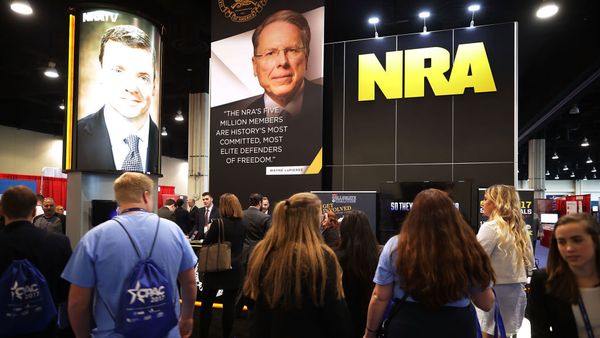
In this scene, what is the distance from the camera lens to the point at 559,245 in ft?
5.59

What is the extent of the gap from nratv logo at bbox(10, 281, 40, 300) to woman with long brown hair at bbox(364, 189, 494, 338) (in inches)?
67.0

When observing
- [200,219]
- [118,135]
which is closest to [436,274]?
[118,135]

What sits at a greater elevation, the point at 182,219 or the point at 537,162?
the point at 537,162

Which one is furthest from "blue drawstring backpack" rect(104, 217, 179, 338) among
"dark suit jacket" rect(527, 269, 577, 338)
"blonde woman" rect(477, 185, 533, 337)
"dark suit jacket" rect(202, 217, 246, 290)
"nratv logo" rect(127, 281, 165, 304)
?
"blonde woman" rect(477, 185, 533, 337)

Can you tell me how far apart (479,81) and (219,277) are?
4.73 metres

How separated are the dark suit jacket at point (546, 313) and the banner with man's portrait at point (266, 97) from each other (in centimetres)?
483

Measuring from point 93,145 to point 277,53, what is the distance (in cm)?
331

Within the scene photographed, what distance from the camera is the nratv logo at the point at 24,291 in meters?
2.14

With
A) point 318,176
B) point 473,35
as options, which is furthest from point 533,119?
point 318,176

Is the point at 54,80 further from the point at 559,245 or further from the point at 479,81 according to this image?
the point at 559,245

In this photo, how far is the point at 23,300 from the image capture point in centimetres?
215

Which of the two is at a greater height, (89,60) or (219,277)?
(89,60)

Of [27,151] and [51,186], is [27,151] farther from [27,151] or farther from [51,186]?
[51,186]

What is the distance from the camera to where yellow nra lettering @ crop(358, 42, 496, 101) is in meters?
6.43
